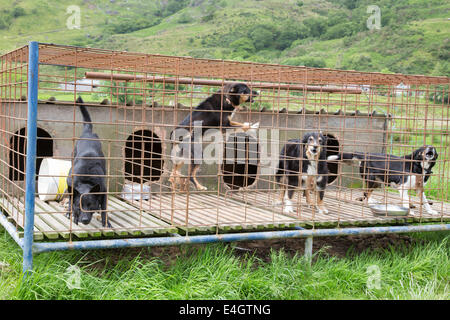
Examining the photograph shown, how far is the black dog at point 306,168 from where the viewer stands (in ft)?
24.6

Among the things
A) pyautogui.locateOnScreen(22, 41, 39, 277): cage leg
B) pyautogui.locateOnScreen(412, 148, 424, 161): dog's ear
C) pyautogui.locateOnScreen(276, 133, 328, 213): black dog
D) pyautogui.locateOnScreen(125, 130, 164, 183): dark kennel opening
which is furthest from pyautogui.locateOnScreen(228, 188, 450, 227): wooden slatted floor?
pyautogui.locateOnScreen(22, 41, 39, 277): cage leg

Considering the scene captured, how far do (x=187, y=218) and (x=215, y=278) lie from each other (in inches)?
30.7

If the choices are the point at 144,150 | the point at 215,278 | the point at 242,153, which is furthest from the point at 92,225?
the point at 242,153

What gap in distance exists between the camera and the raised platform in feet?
19.1

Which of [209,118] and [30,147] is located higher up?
[209,118]

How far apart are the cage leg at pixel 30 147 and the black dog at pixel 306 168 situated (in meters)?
3.64

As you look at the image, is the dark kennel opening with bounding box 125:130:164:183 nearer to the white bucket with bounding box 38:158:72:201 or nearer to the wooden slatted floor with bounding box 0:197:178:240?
the wooden slatted floor with bounding box 0:197:178:240

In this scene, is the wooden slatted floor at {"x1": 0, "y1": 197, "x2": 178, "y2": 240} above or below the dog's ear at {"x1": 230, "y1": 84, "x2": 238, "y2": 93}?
below

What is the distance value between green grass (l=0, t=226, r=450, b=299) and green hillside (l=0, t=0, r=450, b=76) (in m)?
37.2

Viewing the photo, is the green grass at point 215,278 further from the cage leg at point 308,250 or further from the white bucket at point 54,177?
the white bucket at point 54,177

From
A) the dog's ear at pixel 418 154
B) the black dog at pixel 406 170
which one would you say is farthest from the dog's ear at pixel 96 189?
the dog's ear at pixel 418 154

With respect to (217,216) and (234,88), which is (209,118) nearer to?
(234,88)

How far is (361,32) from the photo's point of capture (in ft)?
175

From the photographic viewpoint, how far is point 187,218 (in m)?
5.83
